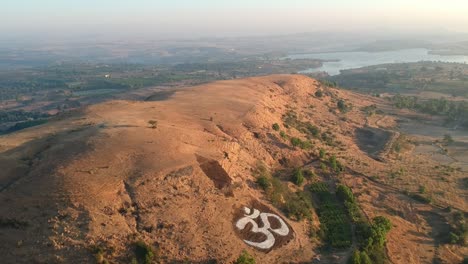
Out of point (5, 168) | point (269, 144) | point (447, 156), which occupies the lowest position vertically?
point (447, 156)

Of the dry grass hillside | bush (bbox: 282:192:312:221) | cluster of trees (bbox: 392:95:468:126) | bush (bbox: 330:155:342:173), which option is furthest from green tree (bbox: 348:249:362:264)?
cluster of trees (bbox: 392:95:468:126)

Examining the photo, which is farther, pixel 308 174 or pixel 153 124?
pixel 308 174

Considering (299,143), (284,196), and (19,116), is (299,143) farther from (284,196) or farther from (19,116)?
(19,116)

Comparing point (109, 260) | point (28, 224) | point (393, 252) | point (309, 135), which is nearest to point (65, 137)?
point (28, 224)

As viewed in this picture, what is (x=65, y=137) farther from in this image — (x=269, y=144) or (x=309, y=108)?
(x=309, y=108)

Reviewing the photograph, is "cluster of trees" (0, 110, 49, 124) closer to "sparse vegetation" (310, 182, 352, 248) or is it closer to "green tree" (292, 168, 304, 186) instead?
"green tree" (292, 168, 304, 186)

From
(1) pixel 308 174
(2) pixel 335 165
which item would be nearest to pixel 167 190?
(1) pixel 308 174

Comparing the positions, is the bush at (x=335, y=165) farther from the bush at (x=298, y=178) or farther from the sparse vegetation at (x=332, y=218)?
the bush at (x=298, y=178)
